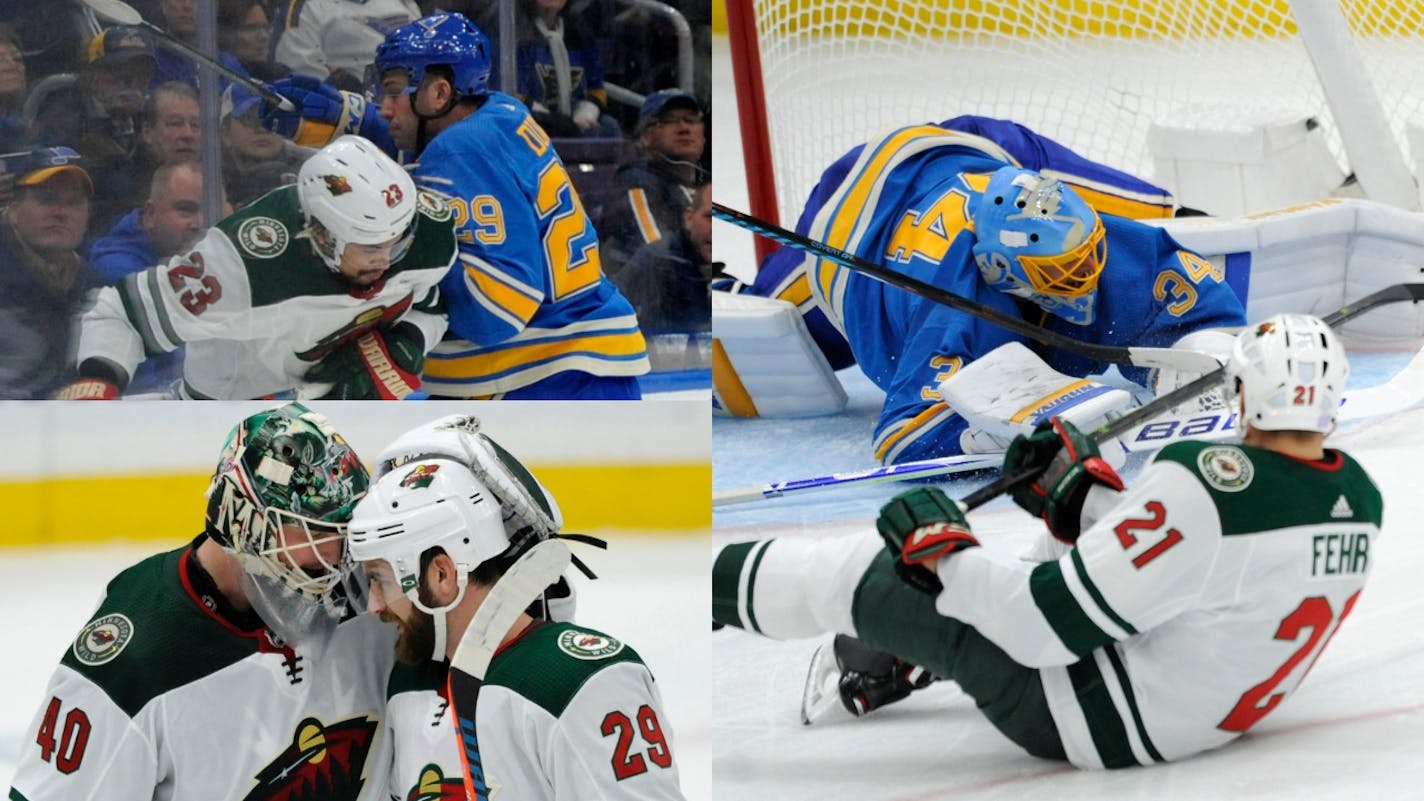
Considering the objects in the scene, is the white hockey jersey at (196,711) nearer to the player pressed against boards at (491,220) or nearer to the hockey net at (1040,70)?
the player pressed against boards at (491,220)

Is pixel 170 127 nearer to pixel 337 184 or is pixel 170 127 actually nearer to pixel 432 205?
pixel 337 184

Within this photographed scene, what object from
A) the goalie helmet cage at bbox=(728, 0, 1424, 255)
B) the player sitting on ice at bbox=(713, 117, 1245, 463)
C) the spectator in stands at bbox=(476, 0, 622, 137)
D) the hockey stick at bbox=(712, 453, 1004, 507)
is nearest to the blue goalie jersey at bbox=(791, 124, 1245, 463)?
the player sitting on ice at bbox=(713, 117, 1245, 463)

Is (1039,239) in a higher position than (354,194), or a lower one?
lower

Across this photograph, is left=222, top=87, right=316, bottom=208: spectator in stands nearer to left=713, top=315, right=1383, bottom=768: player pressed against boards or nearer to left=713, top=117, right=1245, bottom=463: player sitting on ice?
left=713, top=315, right=1383, bottom=768: player pressed against boards

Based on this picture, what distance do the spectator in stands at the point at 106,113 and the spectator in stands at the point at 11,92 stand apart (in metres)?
0.01

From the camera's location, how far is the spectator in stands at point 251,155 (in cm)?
166

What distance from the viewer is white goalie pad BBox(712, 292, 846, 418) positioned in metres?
3.70

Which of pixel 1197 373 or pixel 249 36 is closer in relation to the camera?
pixel 249 36

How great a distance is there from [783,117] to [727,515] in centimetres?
147

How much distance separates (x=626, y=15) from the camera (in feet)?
5.54

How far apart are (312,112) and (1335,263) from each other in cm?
289

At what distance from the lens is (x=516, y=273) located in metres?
1.92

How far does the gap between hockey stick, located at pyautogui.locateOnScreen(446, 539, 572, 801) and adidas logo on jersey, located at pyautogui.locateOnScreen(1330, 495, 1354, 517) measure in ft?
2.78

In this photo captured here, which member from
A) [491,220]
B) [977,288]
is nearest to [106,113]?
[491,220]
